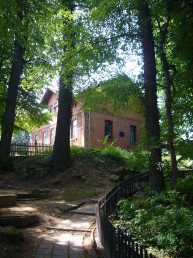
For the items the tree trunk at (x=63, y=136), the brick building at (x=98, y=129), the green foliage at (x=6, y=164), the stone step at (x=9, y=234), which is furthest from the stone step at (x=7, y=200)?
the brick building at (x=98, y=129)

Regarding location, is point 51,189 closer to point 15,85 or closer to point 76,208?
point 76,208

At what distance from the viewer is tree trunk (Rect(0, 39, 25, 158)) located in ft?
48.8

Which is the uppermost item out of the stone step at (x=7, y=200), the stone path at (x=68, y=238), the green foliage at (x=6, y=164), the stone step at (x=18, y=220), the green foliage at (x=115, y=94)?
the green foliage at (x=115, y=94)

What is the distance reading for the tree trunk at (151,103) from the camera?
811 centimetres

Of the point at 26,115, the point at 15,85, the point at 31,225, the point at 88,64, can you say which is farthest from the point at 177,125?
the point at 26,115

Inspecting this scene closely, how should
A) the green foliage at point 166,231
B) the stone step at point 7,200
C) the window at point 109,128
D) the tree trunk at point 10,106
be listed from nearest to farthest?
the green foliage at point 166,231, the stone step at point 7,200, the tree trunk at point 10,106, the window at point 109,128

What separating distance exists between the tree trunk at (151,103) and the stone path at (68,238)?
249cm

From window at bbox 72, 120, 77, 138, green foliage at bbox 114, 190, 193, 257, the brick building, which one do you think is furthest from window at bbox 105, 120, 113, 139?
green foliage at bbox 114, 190, 193, 257

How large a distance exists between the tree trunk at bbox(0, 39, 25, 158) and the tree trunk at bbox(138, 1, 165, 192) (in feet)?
28.2

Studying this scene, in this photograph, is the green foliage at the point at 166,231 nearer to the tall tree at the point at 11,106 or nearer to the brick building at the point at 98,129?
the tall tree at the point at 11,106

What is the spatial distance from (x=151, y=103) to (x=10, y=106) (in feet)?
32.9

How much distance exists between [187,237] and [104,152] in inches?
A: 436

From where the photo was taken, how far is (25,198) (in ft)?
31.2

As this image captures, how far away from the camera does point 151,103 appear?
8.62 metres
